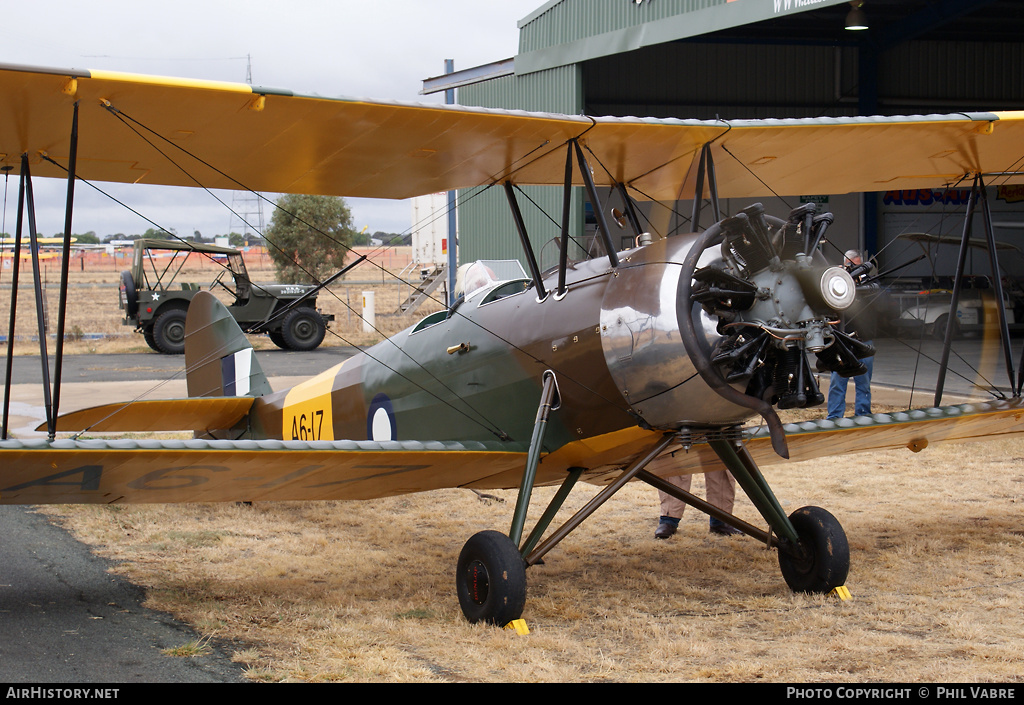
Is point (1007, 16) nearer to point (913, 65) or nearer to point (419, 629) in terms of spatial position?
point (913, 65)

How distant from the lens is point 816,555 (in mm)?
4512

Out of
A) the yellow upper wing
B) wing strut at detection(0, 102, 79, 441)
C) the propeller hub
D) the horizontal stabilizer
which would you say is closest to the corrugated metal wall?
the yellow upper wing

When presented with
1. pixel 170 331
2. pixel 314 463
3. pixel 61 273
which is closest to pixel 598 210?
pixel 314 463

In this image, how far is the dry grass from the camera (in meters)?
3.52

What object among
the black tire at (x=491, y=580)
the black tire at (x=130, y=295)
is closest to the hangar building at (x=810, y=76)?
the black tire at (x=130, y=295)

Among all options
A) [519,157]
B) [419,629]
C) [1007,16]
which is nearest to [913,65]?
[1007,16]

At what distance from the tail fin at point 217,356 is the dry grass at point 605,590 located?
104 centimetres

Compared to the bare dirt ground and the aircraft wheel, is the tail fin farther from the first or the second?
the aircraft wheel

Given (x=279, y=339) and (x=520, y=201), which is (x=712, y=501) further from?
(x=279, y=339)

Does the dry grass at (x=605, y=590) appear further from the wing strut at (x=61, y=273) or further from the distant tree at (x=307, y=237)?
the distant tree at (x=307, y=237)

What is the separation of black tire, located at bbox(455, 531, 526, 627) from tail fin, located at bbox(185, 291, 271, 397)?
349cm

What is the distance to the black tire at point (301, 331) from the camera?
20.2 meters

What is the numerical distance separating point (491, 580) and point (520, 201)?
13483mm

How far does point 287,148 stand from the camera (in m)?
4.55
